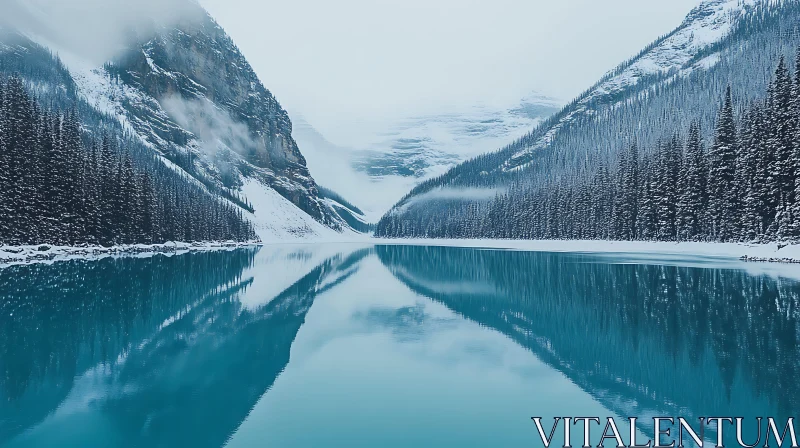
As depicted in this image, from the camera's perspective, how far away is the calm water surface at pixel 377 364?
9.52 m

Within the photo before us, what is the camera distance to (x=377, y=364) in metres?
14.6

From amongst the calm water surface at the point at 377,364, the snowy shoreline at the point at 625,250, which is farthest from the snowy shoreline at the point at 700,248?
the calm water surface at the point at 377,364

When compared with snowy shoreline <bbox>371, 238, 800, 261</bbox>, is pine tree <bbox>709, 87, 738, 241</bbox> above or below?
above

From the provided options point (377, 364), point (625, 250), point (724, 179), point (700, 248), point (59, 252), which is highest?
point (724, 179)

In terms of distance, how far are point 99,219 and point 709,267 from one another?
6988 cm

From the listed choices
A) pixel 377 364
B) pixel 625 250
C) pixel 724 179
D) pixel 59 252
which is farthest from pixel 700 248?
pixel 59 252

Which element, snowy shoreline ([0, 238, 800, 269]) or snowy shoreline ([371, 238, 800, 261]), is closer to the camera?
snowy shoreline ([371, 238, 800, 261])

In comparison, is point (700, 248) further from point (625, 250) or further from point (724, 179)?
point (625, 250)

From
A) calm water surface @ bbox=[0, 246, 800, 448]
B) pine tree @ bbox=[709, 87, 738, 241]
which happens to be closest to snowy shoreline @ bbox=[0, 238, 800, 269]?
pine tree @ bbox=[709, 87, 738, 241]

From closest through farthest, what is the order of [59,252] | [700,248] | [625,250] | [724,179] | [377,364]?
[377,364], [59,252], [724,179], [700,248], [625,250]

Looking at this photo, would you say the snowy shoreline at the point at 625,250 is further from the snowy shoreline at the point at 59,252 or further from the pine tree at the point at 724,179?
the pine tree at the point at 724,179

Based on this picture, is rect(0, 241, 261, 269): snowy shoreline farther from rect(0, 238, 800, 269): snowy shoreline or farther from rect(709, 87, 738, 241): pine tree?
rect(709, 87, 738, 241): pine tree

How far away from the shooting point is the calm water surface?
9523 millimetres

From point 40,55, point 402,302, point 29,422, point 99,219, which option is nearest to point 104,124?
point 40,55
